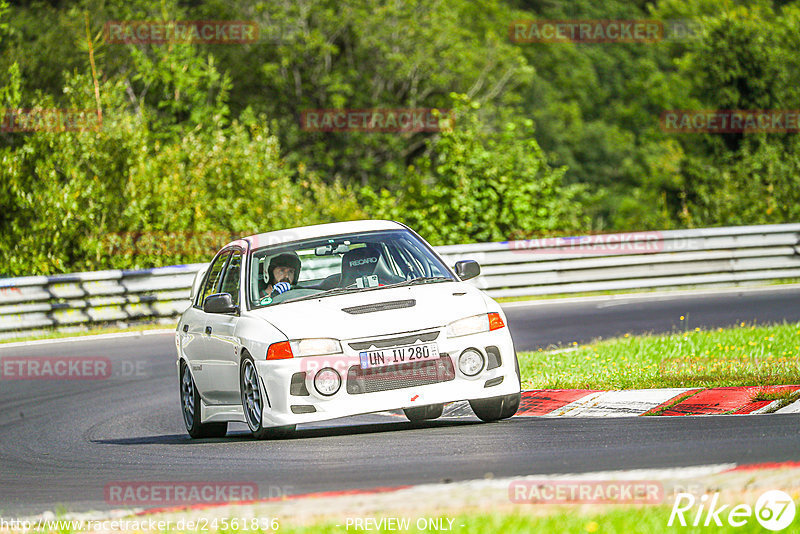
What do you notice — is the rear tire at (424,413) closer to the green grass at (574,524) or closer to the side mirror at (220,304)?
the side mirror at (220,304)

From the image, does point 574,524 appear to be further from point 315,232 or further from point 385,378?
point 315,232

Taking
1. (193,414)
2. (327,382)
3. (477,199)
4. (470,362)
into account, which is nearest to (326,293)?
(327,382)

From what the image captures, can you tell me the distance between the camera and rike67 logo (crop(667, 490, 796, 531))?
15.7 feet

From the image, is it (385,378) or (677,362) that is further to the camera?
(677,362)

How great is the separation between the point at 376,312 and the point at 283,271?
1.35 meters

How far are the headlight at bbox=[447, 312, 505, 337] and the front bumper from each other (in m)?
0.05

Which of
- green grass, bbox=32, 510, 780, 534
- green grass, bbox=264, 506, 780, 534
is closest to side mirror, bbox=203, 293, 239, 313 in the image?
green grass, bbox=32, 510, 780, 534

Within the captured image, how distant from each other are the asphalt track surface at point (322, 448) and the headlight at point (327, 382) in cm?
37

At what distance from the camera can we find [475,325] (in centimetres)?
827

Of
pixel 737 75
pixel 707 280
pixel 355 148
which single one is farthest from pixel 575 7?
pixel 707 280

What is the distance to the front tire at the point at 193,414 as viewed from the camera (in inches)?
386

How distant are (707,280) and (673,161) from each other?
34.7 m

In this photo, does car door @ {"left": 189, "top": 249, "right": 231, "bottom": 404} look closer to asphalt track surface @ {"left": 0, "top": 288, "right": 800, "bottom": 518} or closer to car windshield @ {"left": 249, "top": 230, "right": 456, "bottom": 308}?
asphalt track surface @ {"left": 0, "top": 288, "right": 800, "bottom": 518}

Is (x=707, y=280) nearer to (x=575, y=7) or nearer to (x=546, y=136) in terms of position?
(x=546, y=136)
